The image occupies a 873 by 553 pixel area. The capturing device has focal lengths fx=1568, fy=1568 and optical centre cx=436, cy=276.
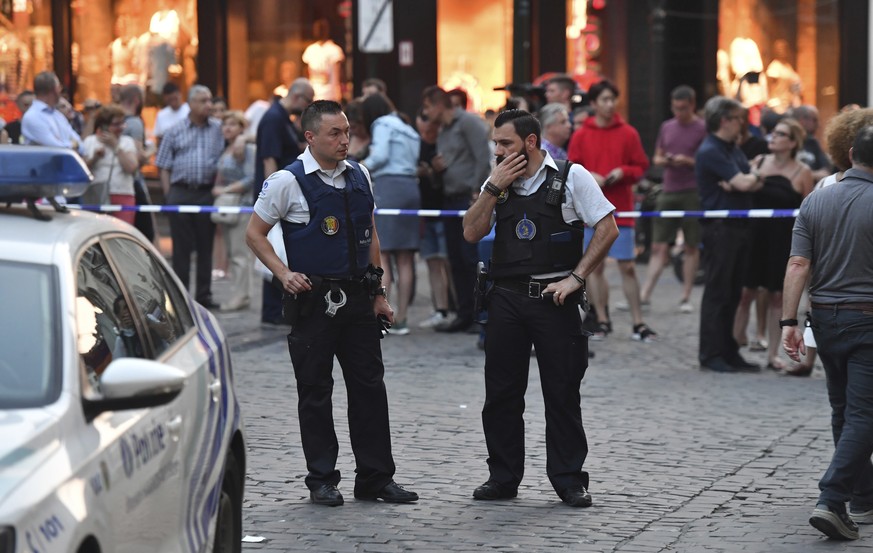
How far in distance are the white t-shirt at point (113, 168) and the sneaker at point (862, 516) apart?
8.87 m

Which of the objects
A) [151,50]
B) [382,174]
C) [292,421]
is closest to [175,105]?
[151,50]

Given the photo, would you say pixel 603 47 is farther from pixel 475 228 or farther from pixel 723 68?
pixel 475 228

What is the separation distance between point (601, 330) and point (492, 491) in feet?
20.1

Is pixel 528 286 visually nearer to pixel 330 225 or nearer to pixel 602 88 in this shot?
pixel 330 225

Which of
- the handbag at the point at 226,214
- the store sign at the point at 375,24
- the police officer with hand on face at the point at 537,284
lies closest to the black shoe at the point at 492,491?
the police officer with hand on face at the point at 537,284

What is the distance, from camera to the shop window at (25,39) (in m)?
22.6

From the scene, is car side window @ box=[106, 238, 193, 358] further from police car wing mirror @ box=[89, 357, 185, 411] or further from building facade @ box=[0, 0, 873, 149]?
building facade @ box=[0, 0, 873, 149]

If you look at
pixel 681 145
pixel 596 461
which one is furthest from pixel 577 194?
pixel 681 145

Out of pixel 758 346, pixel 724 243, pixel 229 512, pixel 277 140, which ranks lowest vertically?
pixel 758 346

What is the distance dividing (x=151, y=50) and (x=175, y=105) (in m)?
4.64

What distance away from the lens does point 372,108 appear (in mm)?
13172

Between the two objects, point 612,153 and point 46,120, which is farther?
point 46,120

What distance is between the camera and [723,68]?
2189cm

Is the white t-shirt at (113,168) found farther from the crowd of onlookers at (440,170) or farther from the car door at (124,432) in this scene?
the car door at (124,432)
